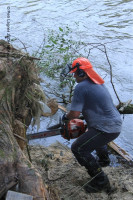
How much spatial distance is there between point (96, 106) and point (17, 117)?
3.73 ft

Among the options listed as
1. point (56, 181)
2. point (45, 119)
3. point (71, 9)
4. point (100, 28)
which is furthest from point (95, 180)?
point (71, 9)

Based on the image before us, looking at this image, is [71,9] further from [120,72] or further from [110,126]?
[110,126]

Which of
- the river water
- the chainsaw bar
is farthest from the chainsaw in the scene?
the river water

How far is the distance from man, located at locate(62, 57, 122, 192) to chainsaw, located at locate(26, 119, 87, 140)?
0.18 metres

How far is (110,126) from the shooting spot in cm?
416

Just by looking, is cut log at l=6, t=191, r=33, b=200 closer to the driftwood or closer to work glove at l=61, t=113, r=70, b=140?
the driftwood

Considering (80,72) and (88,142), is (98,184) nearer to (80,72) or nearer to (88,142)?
(88,142)

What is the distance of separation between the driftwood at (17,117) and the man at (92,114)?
583mm

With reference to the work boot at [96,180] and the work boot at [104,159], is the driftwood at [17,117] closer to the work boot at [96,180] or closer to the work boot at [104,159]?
the work boot at [96,180]

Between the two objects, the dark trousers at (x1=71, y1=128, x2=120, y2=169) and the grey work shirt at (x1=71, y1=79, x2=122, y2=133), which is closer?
the grey work shirt at (x1=71, y1=79, x2=122, y2=133)

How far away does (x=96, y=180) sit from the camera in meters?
4.33

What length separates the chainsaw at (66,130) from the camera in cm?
431

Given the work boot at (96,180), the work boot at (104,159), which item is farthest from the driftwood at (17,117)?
the work boot at (104,159)

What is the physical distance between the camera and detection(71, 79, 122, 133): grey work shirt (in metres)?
3.96
